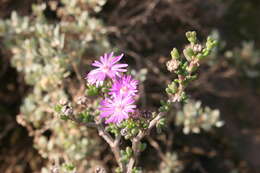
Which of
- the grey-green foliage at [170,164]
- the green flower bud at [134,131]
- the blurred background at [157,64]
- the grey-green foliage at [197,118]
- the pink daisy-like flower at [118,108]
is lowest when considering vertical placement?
the green flower bud at [134,131]

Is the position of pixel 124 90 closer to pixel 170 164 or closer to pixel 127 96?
pixel 127 96

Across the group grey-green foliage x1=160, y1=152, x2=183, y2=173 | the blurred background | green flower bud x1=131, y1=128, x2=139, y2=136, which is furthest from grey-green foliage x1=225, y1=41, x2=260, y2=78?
green flower bud x1=131, y1=128, x2=139, y2=136

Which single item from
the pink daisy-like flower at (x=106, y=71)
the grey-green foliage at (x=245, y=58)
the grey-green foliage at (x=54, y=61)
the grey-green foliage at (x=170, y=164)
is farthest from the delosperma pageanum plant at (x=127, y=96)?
the grey-green foliage at (x=245, y=58)

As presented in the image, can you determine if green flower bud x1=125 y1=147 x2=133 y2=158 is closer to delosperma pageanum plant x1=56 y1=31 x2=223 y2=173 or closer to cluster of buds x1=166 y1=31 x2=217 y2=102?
delosperma pageanum plant x1=56 y1=31 x2=223 y2=173

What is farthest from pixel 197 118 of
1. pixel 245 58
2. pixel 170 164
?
pixel 245 58

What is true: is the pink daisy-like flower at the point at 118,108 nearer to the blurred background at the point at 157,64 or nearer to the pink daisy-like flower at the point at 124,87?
the pink daisy-like flower at the point at 124,87

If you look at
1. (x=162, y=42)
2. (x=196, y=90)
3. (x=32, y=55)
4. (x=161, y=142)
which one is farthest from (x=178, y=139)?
(x=32, y=55)
